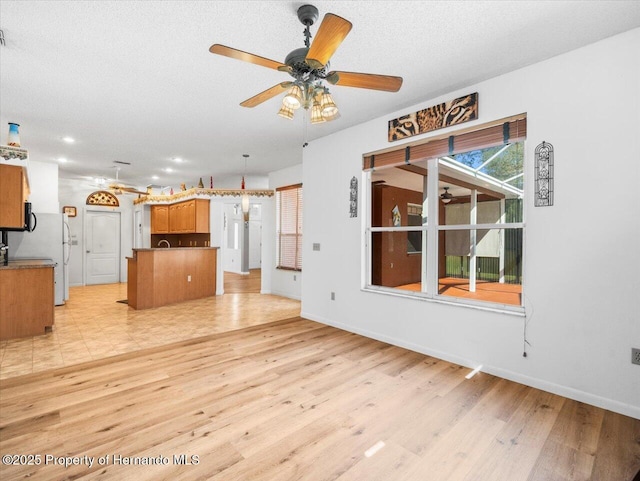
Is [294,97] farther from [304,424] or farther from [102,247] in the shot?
[102,247]

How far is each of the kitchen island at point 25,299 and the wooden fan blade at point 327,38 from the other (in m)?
4.21

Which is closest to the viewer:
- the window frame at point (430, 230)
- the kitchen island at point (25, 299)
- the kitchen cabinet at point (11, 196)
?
the window frame at point (430, 230)

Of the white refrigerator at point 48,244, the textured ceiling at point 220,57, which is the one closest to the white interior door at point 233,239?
the white refrigerator at point 48,244

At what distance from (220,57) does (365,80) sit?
4.32ft

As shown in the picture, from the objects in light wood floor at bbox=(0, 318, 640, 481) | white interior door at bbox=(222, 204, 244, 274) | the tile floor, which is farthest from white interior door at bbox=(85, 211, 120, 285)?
light wood floor at bbox=(0, 318, 640, 481)

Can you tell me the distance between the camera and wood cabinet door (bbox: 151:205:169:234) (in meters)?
8.52

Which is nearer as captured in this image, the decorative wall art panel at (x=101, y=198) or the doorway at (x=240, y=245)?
the decorative wall art panel at (x=101, y=198)

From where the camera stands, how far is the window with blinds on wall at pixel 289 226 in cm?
638

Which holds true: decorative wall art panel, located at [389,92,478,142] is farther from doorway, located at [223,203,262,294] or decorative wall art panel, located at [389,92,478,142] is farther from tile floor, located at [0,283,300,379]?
doorway, located at [223,203,262,294]

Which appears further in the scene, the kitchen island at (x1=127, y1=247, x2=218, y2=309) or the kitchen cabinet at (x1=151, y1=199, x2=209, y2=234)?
the kitchen cabinet at (x1=151, y1=199, x2=209, y2=234)

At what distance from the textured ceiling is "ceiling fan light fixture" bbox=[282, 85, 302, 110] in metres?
0.52

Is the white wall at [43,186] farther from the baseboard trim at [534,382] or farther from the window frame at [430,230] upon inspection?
the baseboard trim at [534,382]

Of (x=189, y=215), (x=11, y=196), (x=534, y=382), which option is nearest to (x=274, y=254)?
(x=189, y=215)

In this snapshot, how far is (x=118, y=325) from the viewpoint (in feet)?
14.3
